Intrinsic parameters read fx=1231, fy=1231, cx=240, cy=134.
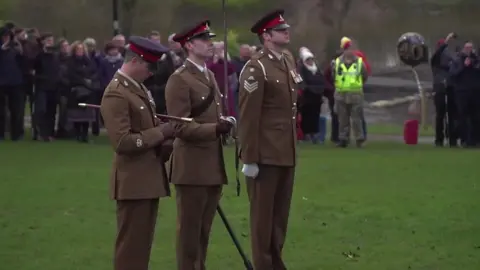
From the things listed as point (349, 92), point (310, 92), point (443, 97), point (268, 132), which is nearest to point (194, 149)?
point (268, 132)

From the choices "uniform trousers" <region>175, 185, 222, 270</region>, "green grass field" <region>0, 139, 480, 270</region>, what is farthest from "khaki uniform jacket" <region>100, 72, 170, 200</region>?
"green grass field" <region>0, 139, 480, 270</region>

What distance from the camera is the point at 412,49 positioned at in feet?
96.3

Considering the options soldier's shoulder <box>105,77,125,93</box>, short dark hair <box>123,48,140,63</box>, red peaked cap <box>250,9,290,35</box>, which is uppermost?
red peaked cap <box>250,9,290,35</box>

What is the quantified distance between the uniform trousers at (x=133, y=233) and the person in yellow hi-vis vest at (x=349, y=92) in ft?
47.7

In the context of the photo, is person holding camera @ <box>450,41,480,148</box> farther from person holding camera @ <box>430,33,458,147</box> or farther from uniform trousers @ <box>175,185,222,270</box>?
uniform trousers @ <box>175,185,222,270</box>

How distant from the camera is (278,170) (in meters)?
10.3

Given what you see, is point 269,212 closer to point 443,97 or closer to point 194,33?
point 194,33

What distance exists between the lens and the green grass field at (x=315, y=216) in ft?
37.7

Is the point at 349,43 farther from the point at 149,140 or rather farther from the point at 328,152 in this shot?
the point at 149,140

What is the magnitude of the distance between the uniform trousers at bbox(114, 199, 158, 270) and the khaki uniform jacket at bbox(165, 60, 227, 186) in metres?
0.82

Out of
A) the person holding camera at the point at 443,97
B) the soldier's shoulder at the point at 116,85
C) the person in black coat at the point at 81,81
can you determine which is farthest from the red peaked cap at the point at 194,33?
the person holding camera at the point at 443,97

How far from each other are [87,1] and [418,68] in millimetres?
8327

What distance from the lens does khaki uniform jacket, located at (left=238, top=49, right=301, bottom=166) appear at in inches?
399

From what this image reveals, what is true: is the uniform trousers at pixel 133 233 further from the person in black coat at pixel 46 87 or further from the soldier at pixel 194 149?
the person in black coat at pixel 46 87
